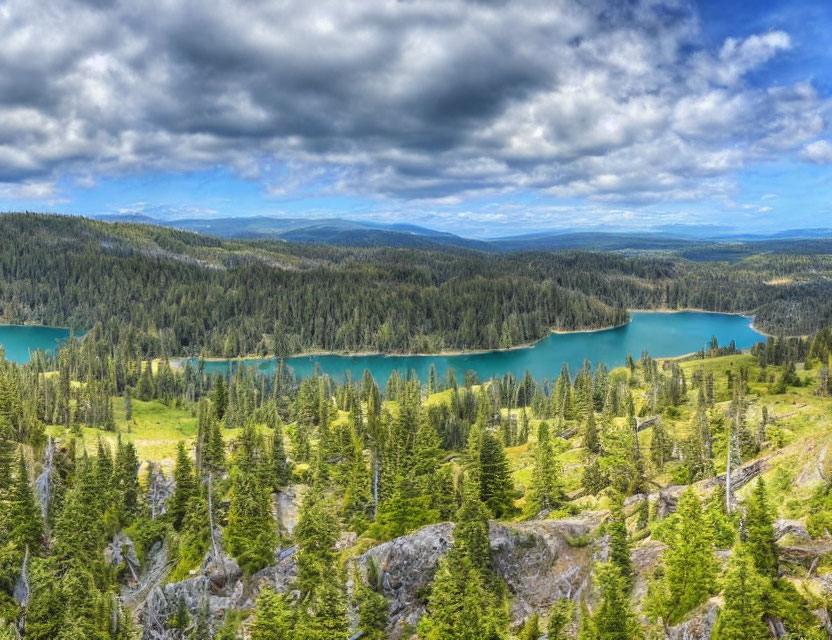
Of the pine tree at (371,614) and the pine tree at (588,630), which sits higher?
the pine tree at (588,630)

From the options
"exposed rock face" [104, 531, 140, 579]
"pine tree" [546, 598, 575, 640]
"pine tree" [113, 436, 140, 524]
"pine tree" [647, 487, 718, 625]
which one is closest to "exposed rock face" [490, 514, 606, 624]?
"pine tree" [546, 598, 575, 640]

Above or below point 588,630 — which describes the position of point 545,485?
below

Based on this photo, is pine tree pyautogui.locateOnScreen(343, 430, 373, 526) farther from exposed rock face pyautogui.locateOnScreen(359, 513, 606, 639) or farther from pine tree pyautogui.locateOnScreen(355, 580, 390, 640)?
pine tree pyautogui.locateOnScreen(355, 580, 390, 640)

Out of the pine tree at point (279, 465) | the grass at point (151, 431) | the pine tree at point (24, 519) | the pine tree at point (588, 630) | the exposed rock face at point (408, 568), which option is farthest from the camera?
the grass at point (151, 431)

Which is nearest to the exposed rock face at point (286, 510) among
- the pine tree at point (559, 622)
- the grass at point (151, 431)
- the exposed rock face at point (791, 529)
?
the grass at point (151, 431)

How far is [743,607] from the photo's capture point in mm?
24234

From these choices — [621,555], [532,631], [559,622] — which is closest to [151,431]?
[532,631]

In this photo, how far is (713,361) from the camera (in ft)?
562

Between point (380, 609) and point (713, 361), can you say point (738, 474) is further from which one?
point (713, 361)

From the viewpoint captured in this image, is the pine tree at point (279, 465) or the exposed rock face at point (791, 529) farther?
the pine tree at point (279, 465)

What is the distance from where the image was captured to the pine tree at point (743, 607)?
79.0ft

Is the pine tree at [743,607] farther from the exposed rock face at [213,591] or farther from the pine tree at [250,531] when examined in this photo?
the pine tree at [250,531]

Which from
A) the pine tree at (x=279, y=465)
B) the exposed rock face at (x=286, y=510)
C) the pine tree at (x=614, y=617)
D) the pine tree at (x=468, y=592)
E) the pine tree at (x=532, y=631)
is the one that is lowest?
the exposed rock face at (x=286, y=510)

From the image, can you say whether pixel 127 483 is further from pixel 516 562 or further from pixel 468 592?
pixel 468 592
